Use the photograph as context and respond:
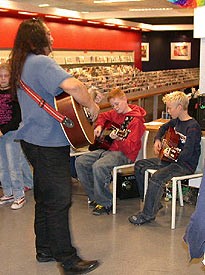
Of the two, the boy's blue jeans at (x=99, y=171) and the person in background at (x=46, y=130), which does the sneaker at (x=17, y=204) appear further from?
the person in background at (x=46, y=130)

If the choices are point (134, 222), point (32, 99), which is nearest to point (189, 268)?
point (134, 222)

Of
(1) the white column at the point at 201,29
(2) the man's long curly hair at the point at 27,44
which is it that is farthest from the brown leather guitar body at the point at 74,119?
(1) the white column at the point at 201,29

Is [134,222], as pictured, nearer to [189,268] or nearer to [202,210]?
[189,268]

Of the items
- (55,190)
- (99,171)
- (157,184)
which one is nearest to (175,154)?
(157,184)

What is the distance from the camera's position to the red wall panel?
8586 mm

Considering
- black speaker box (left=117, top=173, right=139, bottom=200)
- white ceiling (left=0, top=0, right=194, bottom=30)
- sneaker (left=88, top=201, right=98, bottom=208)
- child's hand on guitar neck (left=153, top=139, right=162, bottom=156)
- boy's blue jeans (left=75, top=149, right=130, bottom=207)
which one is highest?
white ceiling (left=0, top=0, right=194, bottom=30)

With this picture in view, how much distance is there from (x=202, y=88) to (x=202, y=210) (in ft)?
11.9

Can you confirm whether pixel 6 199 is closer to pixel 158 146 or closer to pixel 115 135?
pixel 115 135

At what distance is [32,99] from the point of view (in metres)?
2.84

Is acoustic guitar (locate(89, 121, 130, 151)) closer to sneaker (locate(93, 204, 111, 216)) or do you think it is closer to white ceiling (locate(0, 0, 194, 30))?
sneaker (locate(93, 204, 111, 216))

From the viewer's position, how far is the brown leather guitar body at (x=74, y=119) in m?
2.84

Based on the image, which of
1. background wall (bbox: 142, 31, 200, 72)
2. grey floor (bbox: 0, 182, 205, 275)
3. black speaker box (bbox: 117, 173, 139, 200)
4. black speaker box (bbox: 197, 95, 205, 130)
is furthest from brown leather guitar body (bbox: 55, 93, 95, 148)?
background wall (bbox: 142, 31, 200, 72)

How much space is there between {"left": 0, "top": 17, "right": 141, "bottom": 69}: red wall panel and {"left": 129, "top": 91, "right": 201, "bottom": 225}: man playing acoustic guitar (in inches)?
204

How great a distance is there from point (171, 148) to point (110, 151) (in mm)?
634
